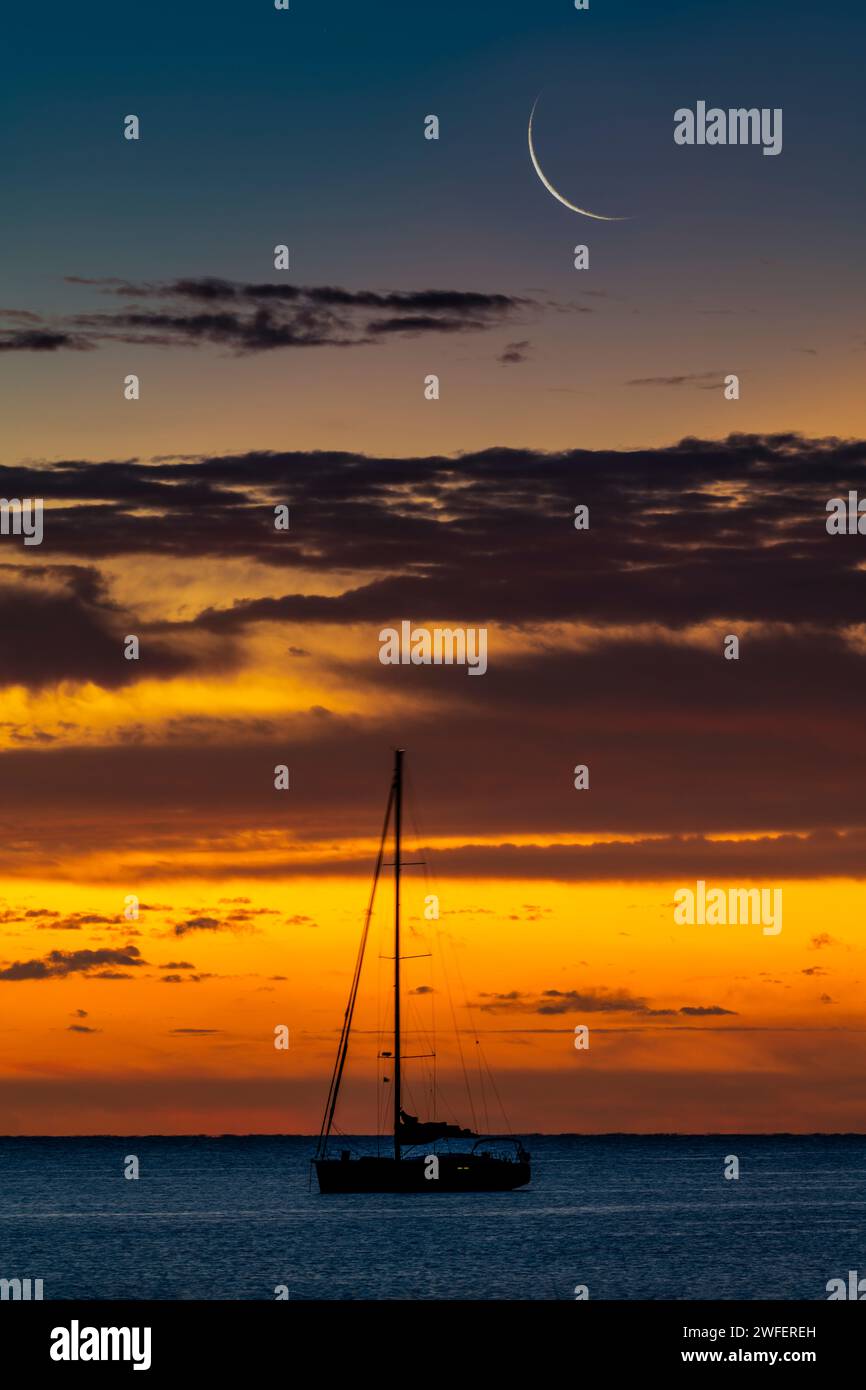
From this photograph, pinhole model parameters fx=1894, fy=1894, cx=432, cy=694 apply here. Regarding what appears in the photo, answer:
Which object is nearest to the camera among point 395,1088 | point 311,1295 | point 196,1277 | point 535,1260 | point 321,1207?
point 311,1295

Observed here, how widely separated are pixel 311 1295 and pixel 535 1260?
73.1 feet

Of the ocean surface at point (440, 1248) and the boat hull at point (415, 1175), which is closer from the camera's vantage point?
the ocean surface at point (440, 1248)

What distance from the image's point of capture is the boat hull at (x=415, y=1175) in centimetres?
12962

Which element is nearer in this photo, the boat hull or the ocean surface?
the ocean surface

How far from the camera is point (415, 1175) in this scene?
129 m

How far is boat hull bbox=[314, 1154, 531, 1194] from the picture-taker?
129625 mm

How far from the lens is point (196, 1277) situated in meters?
98.8

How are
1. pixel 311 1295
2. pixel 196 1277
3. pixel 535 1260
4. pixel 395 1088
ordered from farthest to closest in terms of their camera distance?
1. pixel 395 1088
2. pixel 535 1260
3. pixel 196 1277
4. pixel 311 1295
